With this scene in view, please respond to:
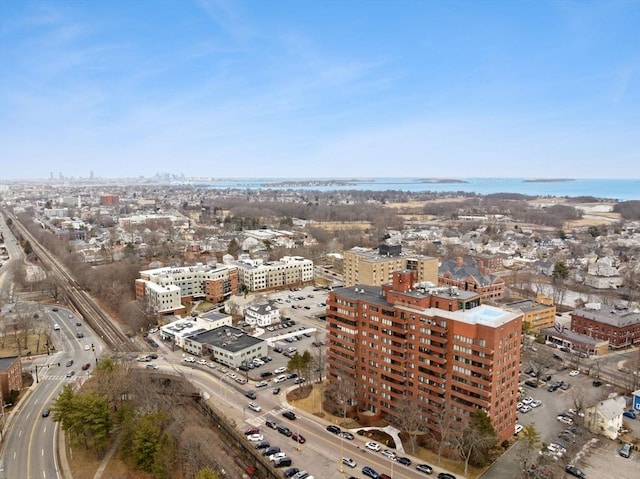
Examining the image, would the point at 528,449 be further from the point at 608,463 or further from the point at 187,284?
the point at 187,284

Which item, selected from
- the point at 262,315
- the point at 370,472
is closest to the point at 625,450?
the point at 370,472

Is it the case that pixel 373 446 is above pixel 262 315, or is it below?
below

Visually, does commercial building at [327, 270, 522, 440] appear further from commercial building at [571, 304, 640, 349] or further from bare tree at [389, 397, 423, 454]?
commercial building at [571, 304, 640, 349]

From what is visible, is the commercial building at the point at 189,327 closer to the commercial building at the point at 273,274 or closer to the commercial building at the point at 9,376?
the commercial building at the point at 9,376

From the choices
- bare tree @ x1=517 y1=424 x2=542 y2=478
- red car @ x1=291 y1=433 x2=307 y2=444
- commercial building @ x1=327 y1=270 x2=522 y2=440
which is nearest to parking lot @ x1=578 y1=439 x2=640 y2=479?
bare tree @ x1=517 y1=424 x2=542 y2=478

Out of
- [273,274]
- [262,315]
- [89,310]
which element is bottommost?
[89,310]

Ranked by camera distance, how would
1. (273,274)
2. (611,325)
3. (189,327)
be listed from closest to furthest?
(611,325), (189,327), (273,274)

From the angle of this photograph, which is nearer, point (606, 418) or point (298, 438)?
point (298, 438)
